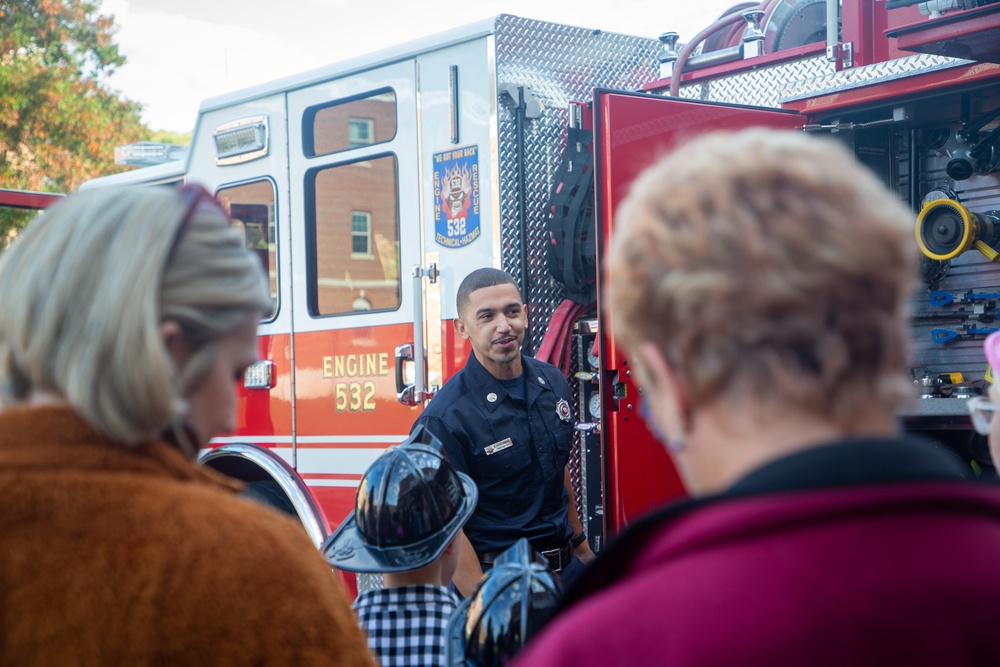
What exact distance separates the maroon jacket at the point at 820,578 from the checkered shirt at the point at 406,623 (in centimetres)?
118

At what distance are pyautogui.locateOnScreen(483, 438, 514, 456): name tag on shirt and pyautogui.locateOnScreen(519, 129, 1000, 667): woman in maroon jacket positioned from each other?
2664 millimetres

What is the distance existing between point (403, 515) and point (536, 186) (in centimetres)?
265

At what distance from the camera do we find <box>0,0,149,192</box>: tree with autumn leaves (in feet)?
54.8

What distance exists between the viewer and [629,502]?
156 inches

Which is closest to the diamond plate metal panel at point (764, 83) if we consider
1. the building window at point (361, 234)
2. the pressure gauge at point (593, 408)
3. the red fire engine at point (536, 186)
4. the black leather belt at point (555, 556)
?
the red fire engine at point (536, 186)

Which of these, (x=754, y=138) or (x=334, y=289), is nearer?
(x=754, y=138)

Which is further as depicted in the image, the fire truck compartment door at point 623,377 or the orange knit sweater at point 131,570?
the fire truck compartment door at point 623,377

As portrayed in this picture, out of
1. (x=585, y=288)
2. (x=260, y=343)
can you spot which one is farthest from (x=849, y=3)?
(x=260, y=343)

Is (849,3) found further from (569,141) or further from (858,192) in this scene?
(858,192)

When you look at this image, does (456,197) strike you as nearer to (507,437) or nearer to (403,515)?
(507,437)

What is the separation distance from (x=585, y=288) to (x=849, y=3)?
1591mm

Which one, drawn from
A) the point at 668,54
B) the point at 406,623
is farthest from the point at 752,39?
the point at 406,623

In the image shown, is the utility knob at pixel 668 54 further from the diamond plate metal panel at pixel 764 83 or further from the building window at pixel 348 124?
the building window at pixel 348 124

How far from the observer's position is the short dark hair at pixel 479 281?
4.18 metres
